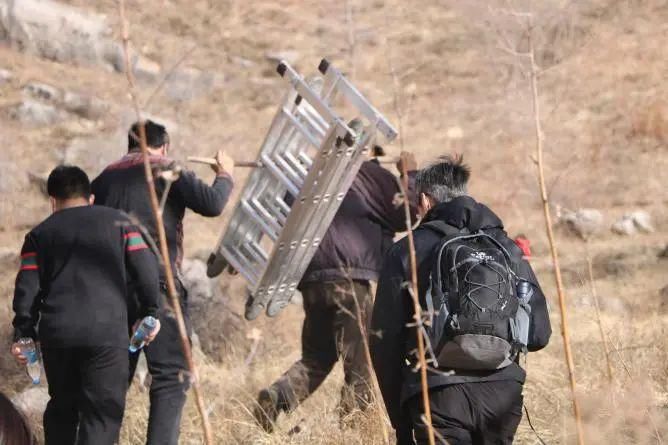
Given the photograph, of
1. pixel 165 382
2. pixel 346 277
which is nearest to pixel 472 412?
pixel 165 382

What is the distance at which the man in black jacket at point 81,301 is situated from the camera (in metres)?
4.77

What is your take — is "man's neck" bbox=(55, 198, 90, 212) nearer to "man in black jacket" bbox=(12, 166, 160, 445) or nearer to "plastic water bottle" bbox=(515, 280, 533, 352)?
"man in black jacket" bbox=(12, 166, 160, 445)

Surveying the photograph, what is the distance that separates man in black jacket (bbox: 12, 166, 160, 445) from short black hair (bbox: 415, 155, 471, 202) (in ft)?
4.78

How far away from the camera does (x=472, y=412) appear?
12.8 ft

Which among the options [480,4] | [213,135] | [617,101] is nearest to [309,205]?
[213,135]

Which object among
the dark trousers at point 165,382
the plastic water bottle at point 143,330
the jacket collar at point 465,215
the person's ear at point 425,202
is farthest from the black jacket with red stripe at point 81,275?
the jacket collar at point 465,215

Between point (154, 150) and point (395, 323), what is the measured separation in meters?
2.10

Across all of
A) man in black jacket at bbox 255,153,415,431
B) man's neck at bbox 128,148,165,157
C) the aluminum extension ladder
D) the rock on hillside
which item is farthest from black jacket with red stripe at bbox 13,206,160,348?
the rock on hillside

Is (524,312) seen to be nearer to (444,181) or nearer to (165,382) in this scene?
(444,181)

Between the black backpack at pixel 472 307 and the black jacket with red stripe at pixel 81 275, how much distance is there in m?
1.61

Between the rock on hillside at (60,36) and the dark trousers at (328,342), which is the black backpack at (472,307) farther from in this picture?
the rock on hillside at (60,36)

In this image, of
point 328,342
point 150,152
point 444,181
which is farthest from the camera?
point 328,342

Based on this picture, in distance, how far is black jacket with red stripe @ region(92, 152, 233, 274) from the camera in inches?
214

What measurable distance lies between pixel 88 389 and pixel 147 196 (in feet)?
3.55
